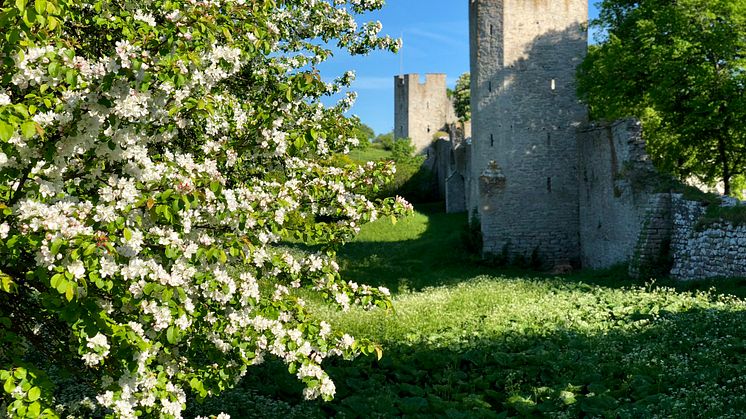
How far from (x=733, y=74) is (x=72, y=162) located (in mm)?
22412

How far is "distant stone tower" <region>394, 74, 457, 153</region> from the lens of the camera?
79.9 metres

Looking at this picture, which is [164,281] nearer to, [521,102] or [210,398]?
[210,398]

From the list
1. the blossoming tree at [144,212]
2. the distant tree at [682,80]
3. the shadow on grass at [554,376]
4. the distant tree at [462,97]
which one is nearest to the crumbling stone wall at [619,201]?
the distant tree at [682,80]

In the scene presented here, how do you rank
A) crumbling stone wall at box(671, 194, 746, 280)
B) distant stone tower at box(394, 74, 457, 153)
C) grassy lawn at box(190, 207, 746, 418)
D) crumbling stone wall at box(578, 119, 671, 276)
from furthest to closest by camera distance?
1. distant stone tower at box(394, 74, 457, 153)
2. crumbling stone wall at box(578, 119, 671, 276)
3. crumbling stone wall at box(671, 194, 746, 280)
4. grassy lawn at box(190, 207, 746, 418)

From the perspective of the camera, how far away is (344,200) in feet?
24.1

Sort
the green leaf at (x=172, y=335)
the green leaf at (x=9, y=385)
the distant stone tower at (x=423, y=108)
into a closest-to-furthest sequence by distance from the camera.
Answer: the green leaf at (x=9, y=385) → the green leaf at (x=172, y=335) → the distant stone tower at (x=423, y=108)

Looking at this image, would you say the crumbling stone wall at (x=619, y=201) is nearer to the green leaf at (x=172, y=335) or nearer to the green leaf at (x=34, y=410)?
the green leaf at (x=172, y=335)

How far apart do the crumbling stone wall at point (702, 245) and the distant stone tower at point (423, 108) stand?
2375 inches

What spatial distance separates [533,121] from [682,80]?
749cm

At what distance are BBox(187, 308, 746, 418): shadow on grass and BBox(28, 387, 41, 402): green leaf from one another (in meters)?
5.27

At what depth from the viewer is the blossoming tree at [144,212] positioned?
4.87 meters

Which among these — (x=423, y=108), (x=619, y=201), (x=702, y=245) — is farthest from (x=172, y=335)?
(x=423, y=108)

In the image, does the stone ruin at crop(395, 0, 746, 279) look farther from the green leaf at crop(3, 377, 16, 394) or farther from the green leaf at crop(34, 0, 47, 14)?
the green leaf at crop(34, 0, 47, 14)

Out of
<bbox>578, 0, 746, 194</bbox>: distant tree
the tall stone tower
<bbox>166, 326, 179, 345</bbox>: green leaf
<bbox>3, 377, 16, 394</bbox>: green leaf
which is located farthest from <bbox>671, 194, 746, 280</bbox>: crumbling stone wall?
<bbox>3, 377, 16, 394</bbox>: green leaf
